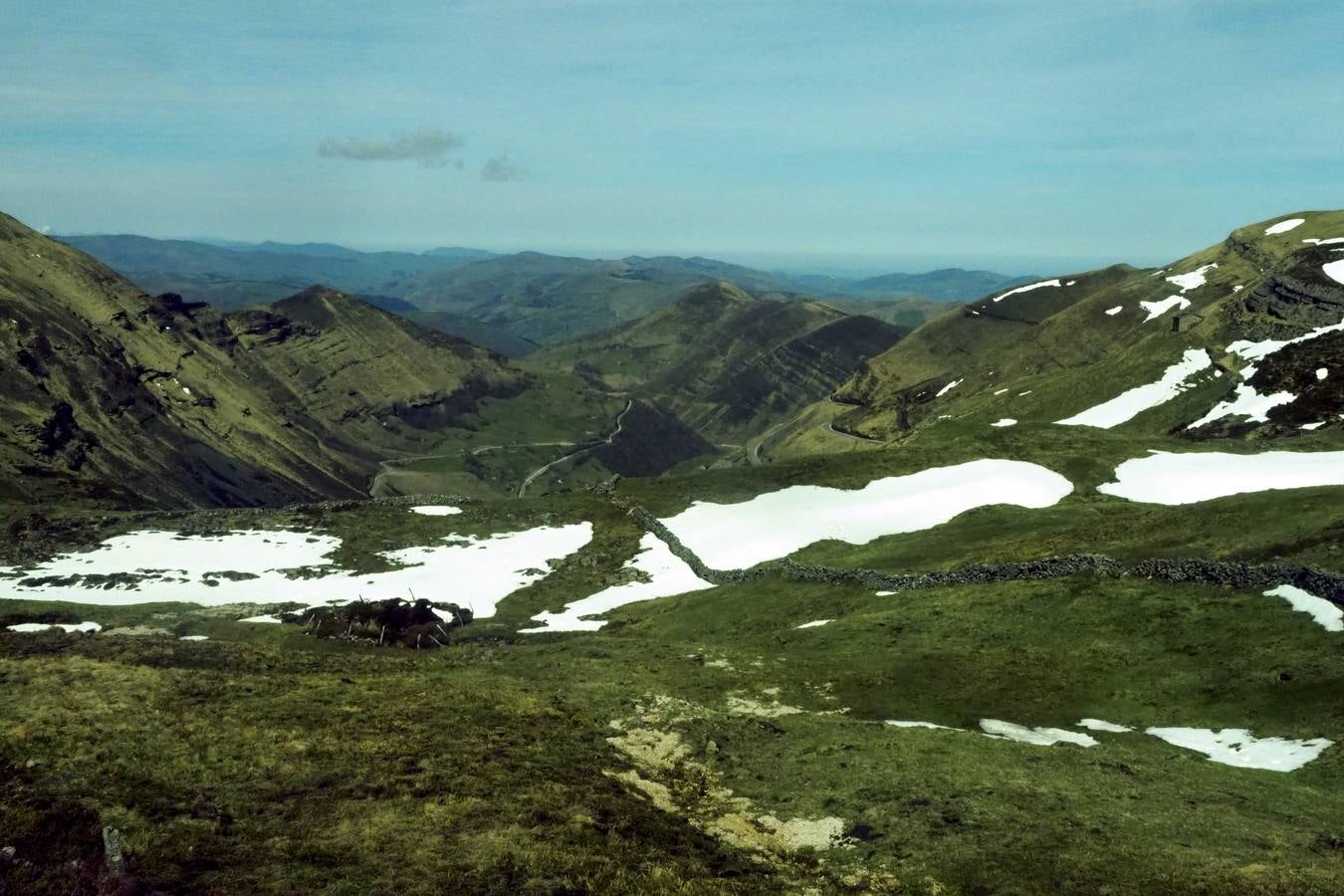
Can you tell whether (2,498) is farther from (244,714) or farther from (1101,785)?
(1101,785)

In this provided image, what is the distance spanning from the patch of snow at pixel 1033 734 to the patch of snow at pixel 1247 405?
3745 inches

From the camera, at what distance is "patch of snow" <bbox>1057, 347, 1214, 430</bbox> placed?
143375 millimetres

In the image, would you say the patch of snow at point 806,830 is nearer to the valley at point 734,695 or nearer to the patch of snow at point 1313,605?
the valley at point 734,695

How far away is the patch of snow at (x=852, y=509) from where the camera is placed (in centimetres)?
7706

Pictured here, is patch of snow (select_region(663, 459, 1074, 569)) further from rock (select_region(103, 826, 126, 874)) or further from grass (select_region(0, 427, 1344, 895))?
rock (select_region(103, 826, 126, 874))

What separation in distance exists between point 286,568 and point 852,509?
1980 inches

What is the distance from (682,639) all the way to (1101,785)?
30.6 metres

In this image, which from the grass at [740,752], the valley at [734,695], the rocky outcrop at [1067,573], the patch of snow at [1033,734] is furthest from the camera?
the rocky outcrop at [1067,573]

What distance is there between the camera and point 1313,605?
1576 inches

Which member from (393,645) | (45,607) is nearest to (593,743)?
(393,645)

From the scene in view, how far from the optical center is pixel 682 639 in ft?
185

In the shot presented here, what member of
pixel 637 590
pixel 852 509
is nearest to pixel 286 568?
pixel 637 590

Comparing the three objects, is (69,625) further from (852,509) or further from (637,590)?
(852,509)

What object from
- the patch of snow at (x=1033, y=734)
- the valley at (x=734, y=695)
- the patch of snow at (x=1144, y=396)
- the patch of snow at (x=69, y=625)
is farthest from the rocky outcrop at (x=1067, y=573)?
the patch of snow at (x=1144, y=396)
